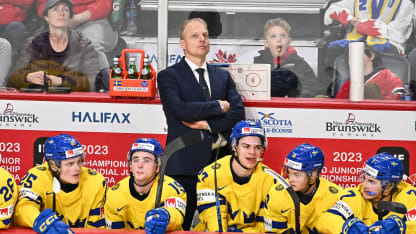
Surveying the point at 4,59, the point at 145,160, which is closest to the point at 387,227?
the point at 145,160

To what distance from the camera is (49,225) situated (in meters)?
3.78

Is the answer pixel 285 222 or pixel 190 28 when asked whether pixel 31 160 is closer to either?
pixel 190 28

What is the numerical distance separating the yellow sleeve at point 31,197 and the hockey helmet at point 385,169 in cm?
229

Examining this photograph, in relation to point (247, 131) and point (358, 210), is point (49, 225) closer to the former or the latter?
point (247, 131)

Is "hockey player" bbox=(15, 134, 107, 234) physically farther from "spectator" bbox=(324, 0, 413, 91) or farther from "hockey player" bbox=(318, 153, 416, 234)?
"spectator" bbox=(324, 0, 413, 91)

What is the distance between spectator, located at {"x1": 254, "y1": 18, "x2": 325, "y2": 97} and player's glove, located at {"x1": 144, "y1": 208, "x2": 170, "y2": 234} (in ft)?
9.01

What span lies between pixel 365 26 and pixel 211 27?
151 centimetres

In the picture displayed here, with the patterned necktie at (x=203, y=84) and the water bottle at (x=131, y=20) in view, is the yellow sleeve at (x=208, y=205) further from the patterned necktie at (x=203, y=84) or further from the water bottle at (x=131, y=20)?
the water bottle at (x=131, y=20)

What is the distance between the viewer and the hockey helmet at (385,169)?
4578 millimetres

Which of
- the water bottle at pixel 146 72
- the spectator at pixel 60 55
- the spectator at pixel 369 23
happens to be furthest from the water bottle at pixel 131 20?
the spectator at pixel 369 23

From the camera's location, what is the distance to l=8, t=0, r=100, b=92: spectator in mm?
6465

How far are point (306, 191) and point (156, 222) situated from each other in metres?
1.50

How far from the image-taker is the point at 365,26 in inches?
256

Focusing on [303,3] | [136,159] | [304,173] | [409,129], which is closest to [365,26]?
[303,3]
